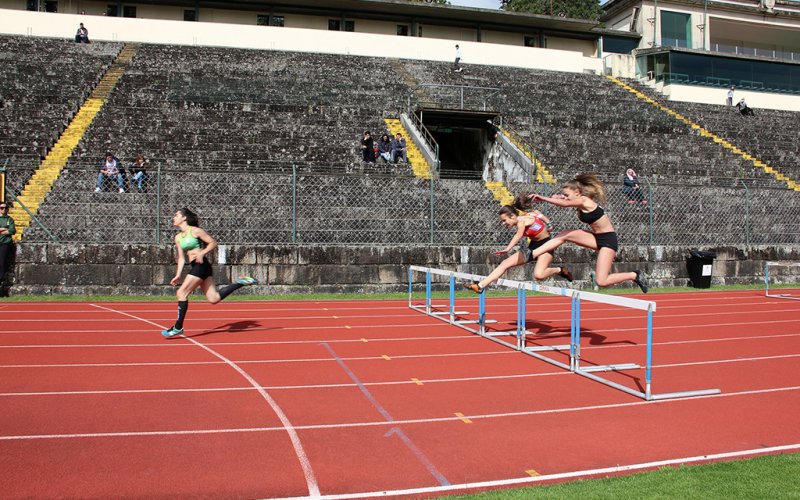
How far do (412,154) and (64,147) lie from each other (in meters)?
11.0

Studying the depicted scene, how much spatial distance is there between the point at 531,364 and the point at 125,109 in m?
20.3

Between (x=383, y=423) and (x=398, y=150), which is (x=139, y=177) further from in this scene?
(x=383, y=423)

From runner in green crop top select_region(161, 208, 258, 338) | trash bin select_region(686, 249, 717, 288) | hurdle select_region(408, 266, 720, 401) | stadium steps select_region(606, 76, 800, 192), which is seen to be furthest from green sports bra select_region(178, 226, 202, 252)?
stadium steps select_region(606, 76, 800, 192)

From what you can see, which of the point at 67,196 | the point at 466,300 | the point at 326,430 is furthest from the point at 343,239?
the point at 326,430

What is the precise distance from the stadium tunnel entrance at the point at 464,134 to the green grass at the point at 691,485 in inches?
814

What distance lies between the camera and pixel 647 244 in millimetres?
18000

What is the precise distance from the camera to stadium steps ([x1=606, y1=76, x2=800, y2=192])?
85.7ft

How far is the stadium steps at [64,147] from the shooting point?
15852 millimetres

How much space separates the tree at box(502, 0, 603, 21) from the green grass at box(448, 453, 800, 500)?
70.1 meters

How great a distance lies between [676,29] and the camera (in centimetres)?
4216

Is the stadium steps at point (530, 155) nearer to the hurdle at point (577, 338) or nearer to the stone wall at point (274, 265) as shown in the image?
the stone wall at point (274, 265)

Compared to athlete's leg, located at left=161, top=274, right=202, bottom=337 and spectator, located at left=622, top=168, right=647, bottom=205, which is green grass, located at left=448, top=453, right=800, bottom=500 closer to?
athlete's leg, located at left=161, top=274, right=202, bottom=337

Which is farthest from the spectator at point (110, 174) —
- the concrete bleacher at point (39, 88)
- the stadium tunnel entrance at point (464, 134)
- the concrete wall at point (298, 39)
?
the concrete wall at point (298, 39)

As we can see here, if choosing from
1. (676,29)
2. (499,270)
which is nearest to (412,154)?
(499,270)
